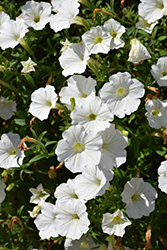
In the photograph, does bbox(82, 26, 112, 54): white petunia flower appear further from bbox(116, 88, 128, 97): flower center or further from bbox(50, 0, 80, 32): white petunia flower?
bbox(116, 88, 128, 97): flower center

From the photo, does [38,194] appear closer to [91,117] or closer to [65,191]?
[65,191]

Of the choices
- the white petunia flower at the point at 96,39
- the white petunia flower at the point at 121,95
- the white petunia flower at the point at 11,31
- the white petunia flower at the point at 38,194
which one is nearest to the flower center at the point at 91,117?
the white petunia flower at the point at 121,95

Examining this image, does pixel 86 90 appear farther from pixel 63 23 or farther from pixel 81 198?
pixel 81 198

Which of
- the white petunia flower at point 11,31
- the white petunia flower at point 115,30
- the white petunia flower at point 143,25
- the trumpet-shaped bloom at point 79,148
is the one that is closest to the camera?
the trumpet-shaped bloom at point 79,148

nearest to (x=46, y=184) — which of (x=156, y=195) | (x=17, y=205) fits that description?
(x=17, y=205)

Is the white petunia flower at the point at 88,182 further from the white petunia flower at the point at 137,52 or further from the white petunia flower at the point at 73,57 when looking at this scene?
the white petunia flower at the point at 137,52

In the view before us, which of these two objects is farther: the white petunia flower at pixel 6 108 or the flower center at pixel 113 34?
the white petunia flower at pixel 6 108

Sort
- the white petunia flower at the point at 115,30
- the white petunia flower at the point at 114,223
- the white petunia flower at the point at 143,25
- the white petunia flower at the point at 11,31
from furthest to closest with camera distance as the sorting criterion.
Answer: the white petunia flower at the point at 11,31, the white petunia flower at the point at 143,25, the white petunia flower at the point at 115,30, the white petunia flower at the point at 114,223
